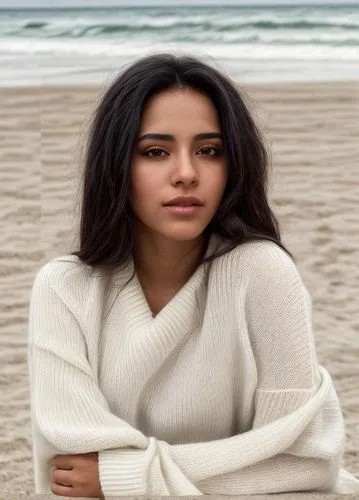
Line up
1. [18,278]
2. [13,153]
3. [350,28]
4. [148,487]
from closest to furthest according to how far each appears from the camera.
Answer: [148,487], [18,278], [13,153], [350,28]

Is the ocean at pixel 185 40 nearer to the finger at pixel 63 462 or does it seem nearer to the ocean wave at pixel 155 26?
the ocean wave at pixel 155 26

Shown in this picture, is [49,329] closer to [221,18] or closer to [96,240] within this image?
[96,240]

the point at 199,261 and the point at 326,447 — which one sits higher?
the point at 199,261

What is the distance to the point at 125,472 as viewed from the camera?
6.00ft

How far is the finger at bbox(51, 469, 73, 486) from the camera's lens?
1.85m

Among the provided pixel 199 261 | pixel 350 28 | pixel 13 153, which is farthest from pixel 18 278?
pixel 350 28

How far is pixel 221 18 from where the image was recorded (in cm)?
1472

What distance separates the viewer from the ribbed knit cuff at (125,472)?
1.83 m

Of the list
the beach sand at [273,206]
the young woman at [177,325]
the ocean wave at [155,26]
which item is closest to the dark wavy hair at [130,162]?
the young woman at [177,325]

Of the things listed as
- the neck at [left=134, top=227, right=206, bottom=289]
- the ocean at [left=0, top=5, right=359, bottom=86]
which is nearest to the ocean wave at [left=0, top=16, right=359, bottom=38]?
the ocean at [left=0, top=5, right=359, bottom=86]

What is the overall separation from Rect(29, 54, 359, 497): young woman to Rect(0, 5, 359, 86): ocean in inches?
288

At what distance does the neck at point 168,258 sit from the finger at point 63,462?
318 mm

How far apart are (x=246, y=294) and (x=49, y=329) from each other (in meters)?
0.31

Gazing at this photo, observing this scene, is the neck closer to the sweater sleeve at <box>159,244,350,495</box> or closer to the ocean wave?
the sweater sleeve at <box>159,244,350,495</box>
